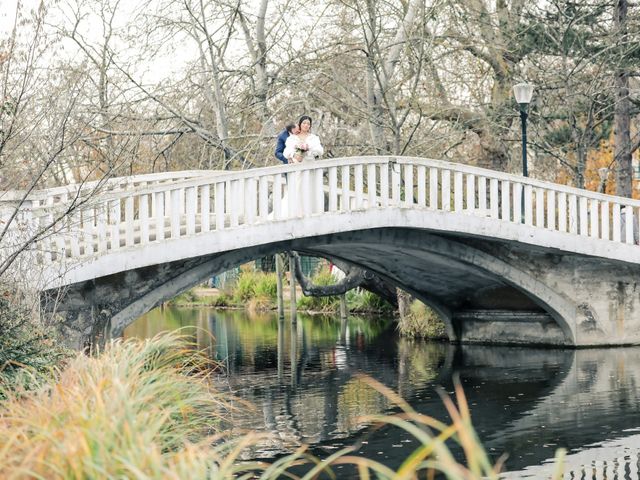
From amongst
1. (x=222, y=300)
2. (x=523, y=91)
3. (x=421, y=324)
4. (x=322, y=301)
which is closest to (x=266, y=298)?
(x=222, y=300)

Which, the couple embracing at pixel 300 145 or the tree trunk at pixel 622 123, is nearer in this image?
the couple embracing at pixel 300 145

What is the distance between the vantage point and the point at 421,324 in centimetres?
2181

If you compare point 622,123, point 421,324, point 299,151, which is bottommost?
point 421,324

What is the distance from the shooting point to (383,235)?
15.6 meters

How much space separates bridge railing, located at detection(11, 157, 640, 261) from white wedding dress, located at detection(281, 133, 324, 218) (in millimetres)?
15

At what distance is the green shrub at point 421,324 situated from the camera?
2141 centimetres

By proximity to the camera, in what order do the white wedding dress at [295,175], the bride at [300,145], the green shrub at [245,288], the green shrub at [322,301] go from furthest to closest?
the green shrub at [245,288] → the green shrub at [322,301] → the bride at [300,145] → the white wedding dress at [295,175]

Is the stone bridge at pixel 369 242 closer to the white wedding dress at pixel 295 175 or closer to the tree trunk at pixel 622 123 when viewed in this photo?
the white wedding dress at pixel 295 175

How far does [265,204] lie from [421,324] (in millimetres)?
8788

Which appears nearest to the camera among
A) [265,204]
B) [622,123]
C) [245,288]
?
[265,204]

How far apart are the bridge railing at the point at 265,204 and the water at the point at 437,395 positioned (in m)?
2.21

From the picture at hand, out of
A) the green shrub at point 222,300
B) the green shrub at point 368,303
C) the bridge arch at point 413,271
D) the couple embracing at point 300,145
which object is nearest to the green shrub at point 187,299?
the green shrub at point 222,300

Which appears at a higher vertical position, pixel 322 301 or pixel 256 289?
pixel 256 289

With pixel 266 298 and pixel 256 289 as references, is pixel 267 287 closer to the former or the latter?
pixel 256 289
